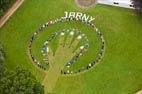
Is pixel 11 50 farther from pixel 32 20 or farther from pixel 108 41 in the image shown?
pixel 108 41

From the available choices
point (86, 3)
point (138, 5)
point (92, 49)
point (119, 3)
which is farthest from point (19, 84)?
point (119, 3)

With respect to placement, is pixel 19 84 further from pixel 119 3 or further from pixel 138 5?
pixel 119 3

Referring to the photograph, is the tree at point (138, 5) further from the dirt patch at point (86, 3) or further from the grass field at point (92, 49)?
the dirt patch at point (86, 3)

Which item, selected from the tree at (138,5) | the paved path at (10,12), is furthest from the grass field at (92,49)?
the tree at (138,5)

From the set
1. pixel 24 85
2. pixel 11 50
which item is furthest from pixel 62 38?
pixel 24 85

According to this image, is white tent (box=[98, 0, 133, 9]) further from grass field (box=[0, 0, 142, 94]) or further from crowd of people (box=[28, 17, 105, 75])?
crowd of people (box=[28, 17, 105, 75])
